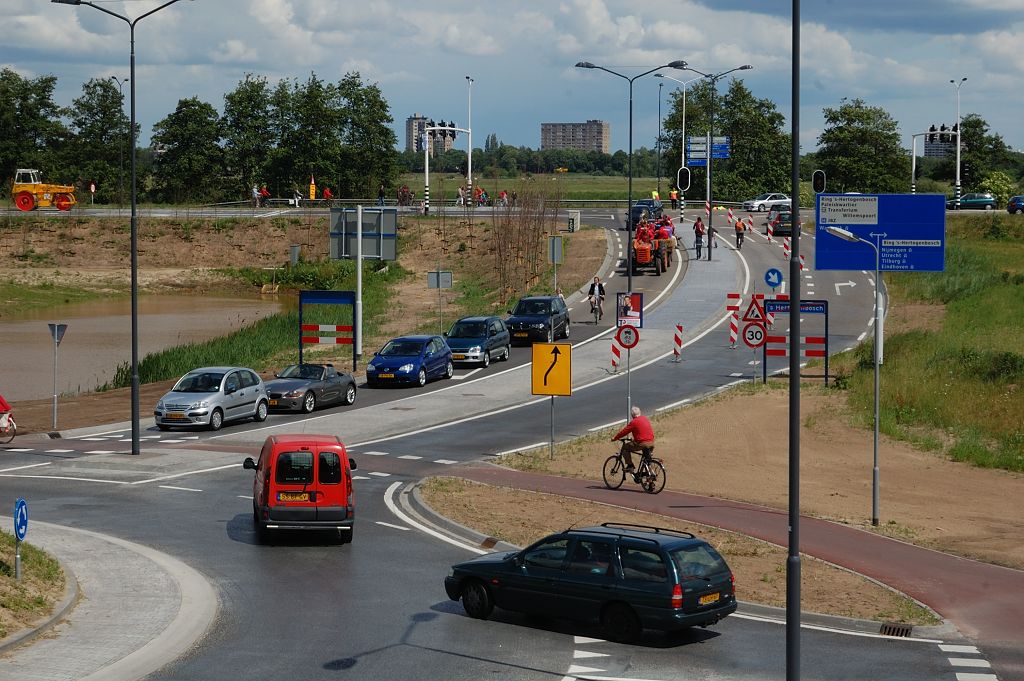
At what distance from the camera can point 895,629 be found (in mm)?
16500

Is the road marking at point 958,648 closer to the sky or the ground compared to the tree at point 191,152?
closer to the ground

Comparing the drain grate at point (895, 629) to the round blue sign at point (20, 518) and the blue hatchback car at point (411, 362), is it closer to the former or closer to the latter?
the round blue sign at point (20, 518)

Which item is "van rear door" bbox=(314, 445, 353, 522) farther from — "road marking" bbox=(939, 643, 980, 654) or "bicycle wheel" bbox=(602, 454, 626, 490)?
"road marking" bbox=(939, 643, 980, 654)

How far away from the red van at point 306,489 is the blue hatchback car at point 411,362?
2040cm

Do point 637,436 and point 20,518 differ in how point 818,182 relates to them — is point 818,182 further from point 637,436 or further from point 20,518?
point 20,518

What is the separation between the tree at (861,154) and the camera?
116m

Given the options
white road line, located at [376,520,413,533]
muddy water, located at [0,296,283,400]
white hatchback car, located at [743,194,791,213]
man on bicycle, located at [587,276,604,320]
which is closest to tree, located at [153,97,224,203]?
muddy water, located at [0,296,283,400]

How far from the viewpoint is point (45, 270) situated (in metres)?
87.4

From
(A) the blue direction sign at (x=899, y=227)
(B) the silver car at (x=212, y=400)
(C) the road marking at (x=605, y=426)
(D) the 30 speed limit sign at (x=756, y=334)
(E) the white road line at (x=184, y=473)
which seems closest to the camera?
(E) the white road line at (x=184, y=473)

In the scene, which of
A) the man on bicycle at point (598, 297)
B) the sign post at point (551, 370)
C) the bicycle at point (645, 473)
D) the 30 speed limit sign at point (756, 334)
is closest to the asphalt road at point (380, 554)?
the 30 speed limit sign at point (756, 334)

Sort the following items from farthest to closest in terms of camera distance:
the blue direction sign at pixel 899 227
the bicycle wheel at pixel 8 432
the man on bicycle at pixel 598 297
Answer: the man on bicycle at pixel 598 297
the blue direction sign at pixel 899 227
the bicycle wheel at pixel 8 432

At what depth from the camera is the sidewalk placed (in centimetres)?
1402

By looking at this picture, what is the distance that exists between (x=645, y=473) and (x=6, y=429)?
54.0ft

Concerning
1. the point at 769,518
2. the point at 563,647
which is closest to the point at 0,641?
the point at 563,647
